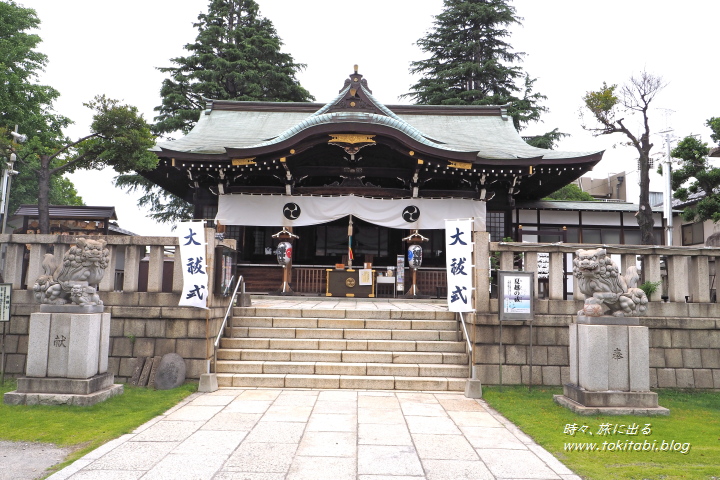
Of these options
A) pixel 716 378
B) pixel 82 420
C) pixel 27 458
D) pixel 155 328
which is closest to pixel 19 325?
pixel 155 328

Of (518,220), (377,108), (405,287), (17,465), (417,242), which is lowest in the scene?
(17,465)

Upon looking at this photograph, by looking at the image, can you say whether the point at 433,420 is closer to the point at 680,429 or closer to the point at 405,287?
the point at 680,429

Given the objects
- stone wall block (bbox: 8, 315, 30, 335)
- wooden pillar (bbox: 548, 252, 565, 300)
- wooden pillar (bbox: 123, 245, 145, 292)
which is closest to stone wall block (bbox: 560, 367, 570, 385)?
wooden pillar (bbox: 548, 252, 565, 300)

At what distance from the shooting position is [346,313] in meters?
9.17

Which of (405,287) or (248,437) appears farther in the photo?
(405,287)

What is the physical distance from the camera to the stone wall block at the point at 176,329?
25.0ft

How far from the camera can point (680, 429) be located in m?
5.39

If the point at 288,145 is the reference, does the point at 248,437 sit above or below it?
below

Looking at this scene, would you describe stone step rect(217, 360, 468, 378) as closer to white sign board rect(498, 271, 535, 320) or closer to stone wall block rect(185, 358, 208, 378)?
stone wall block rect(185, 358, 208, 378)

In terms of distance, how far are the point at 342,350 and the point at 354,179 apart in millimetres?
7654

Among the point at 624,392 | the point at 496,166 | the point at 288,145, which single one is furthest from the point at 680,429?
the point at 288,145

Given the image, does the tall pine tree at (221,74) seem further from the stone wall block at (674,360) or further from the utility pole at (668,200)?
the stone wall block at (674,360)

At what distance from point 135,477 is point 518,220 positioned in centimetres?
1564

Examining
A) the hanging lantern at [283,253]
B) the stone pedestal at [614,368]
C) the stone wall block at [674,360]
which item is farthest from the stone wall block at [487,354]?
the hanging lantern at [283,253]
